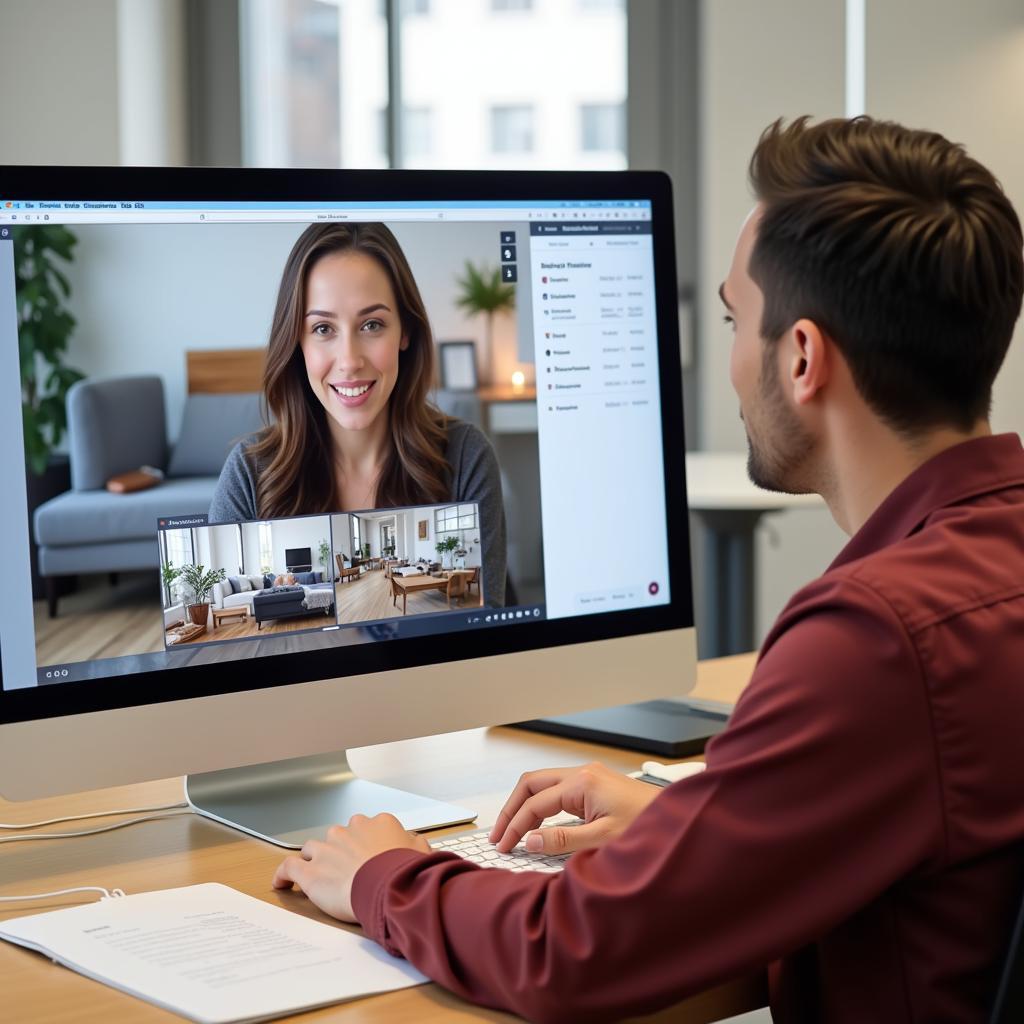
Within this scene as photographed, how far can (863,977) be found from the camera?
77 cm

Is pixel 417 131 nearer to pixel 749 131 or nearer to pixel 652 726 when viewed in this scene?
pixel 749 131

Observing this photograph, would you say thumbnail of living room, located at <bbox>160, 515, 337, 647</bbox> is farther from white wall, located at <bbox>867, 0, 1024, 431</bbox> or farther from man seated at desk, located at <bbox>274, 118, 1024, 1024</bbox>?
white wall, located at <bbox>867, 0, 1024, 431</bbox>

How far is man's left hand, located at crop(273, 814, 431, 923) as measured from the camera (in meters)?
0.90

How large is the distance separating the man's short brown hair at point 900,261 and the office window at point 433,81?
146 inches

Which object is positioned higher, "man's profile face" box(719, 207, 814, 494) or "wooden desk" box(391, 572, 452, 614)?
"man's profile face" box(719, 207, 814, 494)

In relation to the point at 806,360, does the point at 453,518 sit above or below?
below

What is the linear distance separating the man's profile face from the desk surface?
34 centimetres

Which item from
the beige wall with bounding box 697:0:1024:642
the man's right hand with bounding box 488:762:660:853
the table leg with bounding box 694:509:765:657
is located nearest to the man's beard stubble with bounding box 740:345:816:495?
the man's right hand with bounding box 488:762:660:853

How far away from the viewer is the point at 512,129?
4652 mm

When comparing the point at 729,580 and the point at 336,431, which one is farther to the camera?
the point at 729,580

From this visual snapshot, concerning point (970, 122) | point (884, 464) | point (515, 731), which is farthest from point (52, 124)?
point (884, 464)

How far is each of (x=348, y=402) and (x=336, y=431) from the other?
28mm

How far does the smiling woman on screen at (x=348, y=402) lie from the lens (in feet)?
3.49

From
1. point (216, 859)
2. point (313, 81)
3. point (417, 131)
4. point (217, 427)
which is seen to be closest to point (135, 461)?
point (217, 427)
